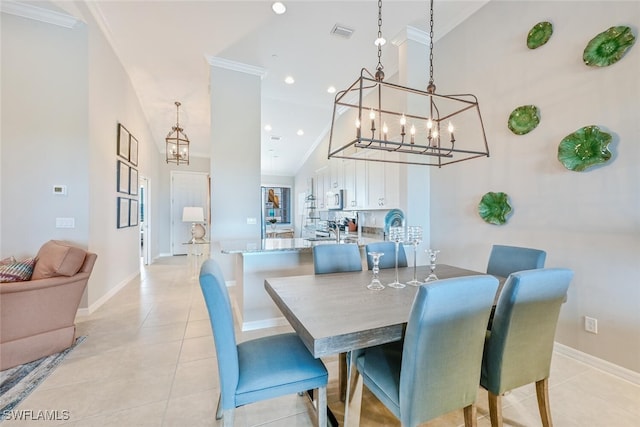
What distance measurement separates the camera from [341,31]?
369cm

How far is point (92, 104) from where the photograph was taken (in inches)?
134

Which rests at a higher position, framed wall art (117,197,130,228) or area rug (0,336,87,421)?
framed wall art (117,197,130,228)

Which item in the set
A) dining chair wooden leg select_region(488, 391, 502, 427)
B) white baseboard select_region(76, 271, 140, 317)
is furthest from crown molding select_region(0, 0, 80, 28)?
dining chair wooden leg select_region(488, 391, 502, 427)

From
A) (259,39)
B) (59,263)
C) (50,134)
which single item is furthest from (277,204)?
(59,263)

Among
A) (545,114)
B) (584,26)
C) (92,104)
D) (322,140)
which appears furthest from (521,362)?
(322,140)

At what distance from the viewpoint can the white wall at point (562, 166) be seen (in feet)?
6.89

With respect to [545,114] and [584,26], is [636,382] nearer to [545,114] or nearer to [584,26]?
[545,114]

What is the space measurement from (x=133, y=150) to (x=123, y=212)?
1.28m

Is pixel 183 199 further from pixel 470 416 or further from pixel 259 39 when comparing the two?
pixel 470 416

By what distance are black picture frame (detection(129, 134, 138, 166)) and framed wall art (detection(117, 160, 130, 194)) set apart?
0.25m

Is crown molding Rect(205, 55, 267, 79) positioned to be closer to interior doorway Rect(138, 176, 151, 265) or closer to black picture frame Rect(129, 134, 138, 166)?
black picture frame Rect(129, 134, 138, 166)

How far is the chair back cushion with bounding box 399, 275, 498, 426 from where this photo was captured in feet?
3.67

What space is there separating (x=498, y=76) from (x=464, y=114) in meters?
0.51

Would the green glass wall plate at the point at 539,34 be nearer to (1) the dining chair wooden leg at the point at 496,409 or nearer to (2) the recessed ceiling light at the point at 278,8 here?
(2) the recessed ceiling light at the point at 278,8
